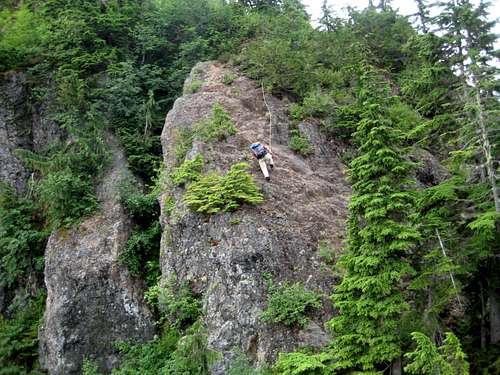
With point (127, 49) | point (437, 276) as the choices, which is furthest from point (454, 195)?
point (127, 49)

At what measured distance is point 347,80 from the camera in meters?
20.3

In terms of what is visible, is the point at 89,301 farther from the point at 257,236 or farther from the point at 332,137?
the point at 332,137

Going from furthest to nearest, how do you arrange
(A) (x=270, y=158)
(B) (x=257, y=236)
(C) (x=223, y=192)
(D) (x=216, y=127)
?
(D) (x=216, y=127)
(A) (x=270, y=158)
(C) (x=223, y=192)
(B) (x=257, y=236)

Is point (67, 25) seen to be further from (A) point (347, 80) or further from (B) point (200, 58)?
(A) point (347, 80)

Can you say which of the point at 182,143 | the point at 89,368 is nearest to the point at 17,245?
Answer: the point at 89,368

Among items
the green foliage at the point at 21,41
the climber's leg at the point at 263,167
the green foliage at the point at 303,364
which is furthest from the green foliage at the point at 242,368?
the green foliage at the point at 21,41

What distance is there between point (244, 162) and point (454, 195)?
7112mm

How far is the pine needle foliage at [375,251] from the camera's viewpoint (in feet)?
29.1

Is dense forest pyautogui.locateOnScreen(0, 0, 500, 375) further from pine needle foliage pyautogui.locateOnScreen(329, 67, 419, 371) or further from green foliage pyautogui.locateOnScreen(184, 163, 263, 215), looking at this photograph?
green foliage pyautogui.locateOnScreen(184, 163, 263, 215)

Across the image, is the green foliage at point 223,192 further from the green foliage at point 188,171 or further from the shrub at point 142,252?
the shrub at point 142,252

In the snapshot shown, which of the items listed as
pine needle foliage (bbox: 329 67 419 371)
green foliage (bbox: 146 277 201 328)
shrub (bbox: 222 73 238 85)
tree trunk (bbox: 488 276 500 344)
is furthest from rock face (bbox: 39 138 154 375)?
tree trunk (bbox: 488 276 500 344)

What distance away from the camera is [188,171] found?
15172 millimetres

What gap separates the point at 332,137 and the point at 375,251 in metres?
9.66

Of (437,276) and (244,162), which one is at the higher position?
(244,162)
